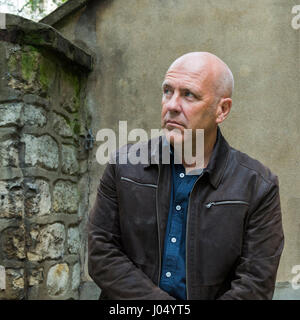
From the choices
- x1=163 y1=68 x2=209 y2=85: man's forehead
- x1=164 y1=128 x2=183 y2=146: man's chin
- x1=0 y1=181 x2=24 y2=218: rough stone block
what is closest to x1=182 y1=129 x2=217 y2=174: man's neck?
x1=164 y1=128 x2=183 y2=146: man's chin

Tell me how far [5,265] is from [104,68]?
174cm

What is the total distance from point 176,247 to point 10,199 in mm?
1325

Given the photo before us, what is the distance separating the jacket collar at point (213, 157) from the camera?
1.96 m

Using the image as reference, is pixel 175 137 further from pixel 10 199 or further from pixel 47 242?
pixel 47 242

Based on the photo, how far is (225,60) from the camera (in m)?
3.49

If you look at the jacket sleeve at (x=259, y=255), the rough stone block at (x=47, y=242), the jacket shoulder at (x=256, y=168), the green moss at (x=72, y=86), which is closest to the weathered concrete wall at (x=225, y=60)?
the green moss at (x=72, y=86)

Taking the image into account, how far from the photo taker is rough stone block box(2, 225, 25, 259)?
279 cm

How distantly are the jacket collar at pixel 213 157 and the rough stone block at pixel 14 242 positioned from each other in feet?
3.93

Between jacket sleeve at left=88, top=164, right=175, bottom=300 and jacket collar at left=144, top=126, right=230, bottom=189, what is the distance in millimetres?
197

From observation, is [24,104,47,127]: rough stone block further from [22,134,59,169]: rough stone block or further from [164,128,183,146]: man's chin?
[164,128,183,146]: man's chin

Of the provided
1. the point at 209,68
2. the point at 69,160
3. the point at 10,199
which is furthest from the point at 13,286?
the point at 209,68

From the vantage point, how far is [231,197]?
192 cm
